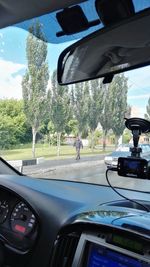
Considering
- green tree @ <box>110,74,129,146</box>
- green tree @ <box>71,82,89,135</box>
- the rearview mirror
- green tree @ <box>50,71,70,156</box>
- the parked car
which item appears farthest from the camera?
green tree @ <box>50,71,70,156</box>

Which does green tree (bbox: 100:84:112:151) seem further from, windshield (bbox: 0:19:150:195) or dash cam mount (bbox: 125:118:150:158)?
dash cam mount (bbox: 125:118:150:158)

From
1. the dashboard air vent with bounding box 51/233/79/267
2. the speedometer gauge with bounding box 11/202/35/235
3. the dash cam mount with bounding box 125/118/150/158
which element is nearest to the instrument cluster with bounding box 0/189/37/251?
the speedometer gauge with bounding box 11/202/35/235

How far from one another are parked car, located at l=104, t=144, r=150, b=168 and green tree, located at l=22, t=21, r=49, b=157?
1.94ft

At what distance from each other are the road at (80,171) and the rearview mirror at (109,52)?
0.83 m

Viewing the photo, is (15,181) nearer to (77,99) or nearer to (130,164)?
(77,99)

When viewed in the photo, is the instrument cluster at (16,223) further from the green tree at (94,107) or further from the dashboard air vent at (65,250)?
the green tree at (94,107)

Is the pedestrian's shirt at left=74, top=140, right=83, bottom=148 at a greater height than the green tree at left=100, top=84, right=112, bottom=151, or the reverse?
the green tree at left=100, top=84, right=112, bottom=151

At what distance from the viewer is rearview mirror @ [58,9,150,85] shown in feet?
4.66

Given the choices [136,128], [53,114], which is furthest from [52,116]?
[136,128]

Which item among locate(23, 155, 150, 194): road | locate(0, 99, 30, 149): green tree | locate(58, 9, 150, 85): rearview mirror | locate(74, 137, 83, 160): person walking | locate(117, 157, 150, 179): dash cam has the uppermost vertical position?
locate(58, 9, 150, 85): rearview mirror

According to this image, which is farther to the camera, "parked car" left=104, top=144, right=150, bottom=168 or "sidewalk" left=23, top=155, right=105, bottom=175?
"sidewalk" left=23, top=155, right=105, bottom=175

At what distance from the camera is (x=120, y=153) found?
79.8 inches

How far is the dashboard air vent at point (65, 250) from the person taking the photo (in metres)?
1.72

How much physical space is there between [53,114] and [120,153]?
2.48 ft
